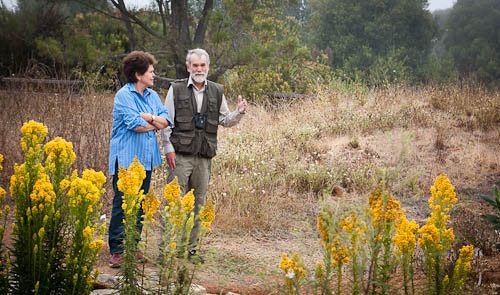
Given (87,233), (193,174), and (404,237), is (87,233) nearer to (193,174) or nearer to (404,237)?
(404,237)

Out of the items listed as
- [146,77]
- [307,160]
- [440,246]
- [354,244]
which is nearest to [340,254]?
[354,244]

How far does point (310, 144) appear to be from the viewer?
8.04m

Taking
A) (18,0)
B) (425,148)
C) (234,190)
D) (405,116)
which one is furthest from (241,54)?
(18,0)

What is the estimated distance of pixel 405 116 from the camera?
31.3ft

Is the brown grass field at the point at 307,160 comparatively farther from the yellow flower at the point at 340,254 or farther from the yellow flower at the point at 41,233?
the yellow flower at the point at 41,233

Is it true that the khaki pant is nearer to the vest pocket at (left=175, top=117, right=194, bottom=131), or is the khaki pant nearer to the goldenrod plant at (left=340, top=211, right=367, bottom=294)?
the vest pocket at (left=175, top=117, right=194, bottom=131)

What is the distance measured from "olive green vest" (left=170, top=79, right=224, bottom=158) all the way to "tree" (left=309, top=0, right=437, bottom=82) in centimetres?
2532

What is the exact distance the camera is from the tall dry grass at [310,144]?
5.34 meters

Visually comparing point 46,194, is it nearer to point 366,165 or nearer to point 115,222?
point 115,222

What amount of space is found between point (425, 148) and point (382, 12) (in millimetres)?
23964

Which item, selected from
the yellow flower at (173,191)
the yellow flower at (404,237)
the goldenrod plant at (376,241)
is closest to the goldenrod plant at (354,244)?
the goldenrod plant at (376,241)

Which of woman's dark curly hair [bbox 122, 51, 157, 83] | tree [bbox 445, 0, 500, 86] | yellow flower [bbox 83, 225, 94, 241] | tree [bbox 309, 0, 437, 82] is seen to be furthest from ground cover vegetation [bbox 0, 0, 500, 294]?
tree [bbox 445, 0, 500, 86]

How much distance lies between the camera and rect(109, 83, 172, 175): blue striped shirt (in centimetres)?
332

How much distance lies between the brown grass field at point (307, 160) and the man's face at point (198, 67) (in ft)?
4.33
